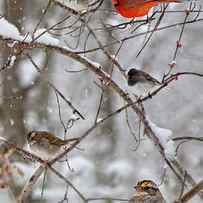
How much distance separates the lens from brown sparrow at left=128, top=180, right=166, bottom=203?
3622mm

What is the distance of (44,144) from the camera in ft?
12.9

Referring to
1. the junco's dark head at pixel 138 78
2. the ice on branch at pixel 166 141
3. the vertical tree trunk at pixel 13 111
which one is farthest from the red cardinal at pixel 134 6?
the vertical tree trunk at pixel 13 111

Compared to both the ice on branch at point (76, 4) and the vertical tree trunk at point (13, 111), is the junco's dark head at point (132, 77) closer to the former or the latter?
the ice on branch at point (76, 4)

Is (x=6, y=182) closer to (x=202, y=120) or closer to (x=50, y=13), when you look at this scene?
(x=50, y=13)

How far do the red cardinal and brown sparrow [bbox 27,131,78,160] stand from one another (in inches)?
39.7

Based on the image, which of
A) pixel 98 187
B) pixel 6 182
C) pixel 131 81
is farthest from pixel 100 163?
pixel 6 182

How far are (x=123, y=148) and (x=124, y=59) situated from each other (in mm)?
1431

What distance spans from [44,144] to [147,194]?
2.57ft

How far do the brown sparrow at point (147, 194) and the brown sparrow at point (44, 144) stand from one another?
0.58m

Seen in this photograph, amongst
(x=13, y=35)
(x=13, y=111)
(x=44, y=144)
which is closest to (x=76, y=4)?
(x=13, y=35)

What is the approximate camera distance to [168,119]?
28.8 feet

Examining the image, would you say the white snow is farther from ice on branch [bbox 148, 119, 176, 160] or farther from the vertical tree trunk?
the vertical tree trunk

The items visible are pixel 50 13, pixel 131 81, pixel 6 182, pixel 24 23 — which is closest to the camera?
pixel 6 182

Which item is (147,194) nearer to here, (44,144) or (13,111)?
(44,144)
